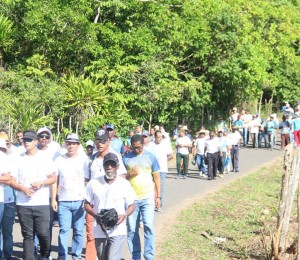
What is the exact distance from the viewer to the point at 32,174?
29.0ft

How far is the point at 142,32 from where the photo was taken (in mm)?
23859

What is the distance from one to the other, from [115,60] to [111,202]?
16284 mm

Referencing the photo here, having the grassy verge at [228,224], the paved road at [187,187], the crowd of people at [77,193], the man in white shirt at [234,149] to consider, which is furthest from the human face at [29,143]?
the man in white shirt at [234,149]

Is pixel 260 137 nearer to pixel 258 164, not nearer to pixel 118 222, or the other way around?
pixel 258 164

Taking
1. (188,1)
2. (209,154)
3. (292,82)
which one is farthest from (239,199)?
(292,82)

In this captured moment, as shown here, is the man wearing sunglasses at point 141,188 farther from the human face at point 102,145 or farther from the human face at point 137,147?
the human face at point 102,145

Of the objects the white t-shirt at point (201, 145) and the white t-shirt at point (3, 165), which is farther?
the white t-shirt at point (201, 145)

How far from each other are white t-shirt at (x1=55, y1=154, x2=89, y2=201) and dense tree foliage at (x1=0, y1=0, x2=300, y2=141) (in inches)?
387

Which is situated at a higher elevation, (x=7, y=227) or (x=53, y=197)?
(x=53, y=197)

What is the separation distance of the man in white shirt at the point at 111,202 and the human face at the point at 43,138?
2.05 m

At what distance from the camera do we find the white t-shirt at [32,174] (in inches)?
348

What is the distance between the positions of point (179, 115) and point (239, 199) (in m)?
12.5

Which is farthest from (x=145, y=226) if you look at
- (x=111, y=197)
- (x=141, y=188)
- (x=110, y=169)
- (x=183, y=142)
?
(x=183, y=142)

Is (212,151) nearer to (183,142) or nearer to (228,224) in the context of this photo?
(183,142)
